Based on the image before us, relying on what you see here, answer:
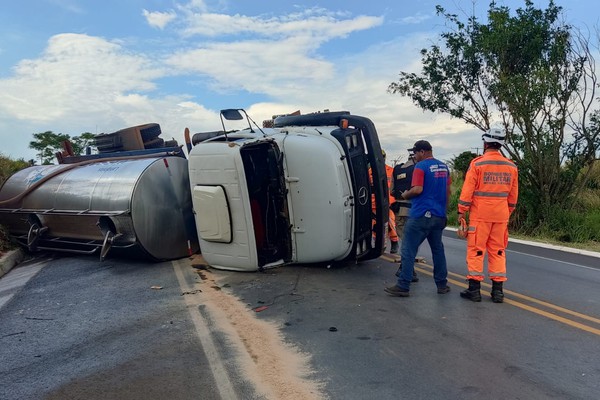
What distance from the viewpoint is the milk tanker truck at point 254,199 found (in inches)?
239

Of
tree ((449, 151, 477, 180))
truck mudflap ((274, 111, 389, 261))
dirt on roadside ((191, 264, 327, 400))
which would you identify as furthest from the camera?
tree ((449, 151, 477, 180))

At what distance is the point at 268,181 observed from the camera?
644cm

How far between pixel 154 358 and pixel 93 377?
1.53 feet

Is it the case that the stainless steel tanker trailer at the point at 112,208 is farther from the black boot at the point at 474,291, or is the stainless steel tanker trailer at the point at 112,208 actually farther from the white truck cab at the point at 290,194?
the black boot at the point at 474,291

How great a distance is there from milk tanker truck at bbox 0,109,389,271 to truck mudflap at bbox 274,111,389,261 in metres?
0.01

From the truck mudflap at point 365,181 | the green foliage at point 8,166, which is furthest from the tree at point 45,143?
the truck mudflap at point 365,181

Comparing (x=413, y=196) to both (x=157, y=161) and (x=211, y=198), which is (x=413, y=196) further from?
(x=157, y=161)

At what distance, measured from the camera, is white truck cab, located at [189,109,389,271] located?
237 inches

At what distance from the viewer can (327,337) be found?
4.20 meters

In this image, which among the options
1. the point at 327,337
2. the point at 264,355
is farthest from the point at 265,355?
the point at 327,337

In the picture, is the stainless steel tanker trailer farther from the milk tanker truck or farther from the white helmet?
the white helmet

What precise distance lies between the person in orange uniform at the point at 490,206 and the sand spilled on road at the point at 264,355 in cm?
233

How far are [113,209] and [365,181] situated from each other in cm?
367

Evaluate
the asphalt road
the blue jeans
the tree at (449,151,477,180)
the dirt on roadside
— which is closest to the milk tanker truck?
the asphalt road
